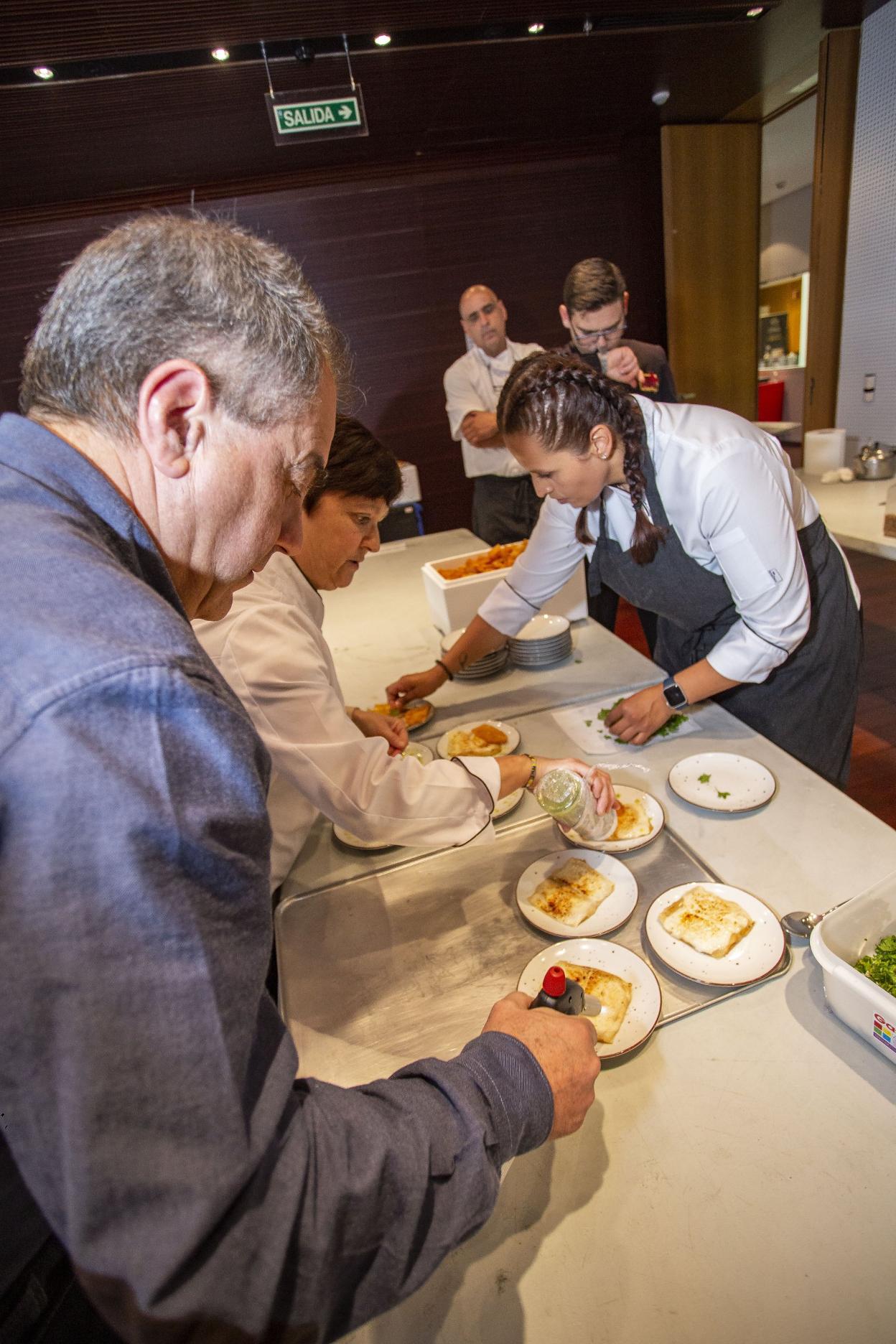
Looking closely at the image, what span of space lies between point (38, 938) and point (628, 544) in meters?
1.69

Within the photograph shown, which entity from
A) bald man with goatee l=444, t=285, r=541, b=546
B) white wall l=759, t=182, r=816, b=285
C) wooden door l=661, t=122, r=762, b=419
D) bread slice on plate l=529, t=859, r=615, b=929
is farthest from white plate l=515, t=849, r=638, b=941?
white wall l=759, t=182, r=816, b=285

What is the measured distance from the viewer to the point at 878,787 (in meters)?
2.85

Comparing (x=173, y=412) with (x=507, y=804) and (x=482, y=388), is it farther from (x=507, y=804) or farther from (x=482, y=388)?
(x=482, y=388)

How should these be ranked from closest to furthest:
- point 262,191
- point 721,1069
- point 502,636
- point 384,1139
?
point 384,1139 < point 721,1069 < point 502,636 < point 262,191

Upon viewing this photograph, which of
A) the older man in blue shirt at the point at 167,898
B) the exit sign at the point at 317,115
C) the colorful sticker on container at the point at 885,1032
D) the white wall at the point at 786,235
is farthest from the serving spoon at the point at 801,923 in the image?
the white wall at the point at 786,235

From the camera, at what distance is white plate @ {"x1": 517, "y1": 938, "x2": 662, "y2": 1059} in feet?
3.18

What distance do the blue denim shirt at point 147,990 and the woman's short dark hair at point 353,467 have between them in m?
0.93

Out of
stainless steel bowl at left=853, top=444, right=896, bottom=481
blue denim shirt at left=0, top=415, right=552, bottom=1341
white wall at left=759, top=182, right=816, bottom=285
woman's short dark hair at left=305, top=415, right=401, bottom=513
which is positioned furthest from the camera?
white wall at left=759, top=182, right=816, bottom=285

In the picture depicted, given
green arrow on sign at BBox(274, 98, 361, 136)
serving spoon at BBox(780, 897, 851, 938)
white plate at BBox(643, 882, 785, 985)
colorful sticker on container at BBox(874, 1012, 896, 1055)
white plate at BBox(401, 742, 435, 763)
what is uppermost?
green arrow on sign at BBox(274, 98, 361, 136)

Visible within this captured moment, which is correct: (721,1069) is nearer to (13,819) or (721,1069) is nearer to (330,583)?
(13,819)

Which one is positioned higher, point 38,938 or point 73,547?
point 73,547

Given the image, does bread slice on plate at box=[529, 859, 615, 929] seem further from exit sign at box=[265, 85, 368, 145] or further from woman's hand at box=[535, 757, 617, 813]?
exit sign at box=[265, 85, 368, 145]

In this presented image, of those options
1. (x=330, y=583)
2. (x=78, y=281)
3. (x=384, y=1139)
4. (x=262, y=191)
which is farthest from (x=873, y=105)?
(x=384, y=1139)

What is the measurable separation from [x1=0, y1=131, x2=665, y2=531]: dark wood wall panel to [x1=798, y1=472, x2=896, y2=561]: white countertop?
2.74 metres
